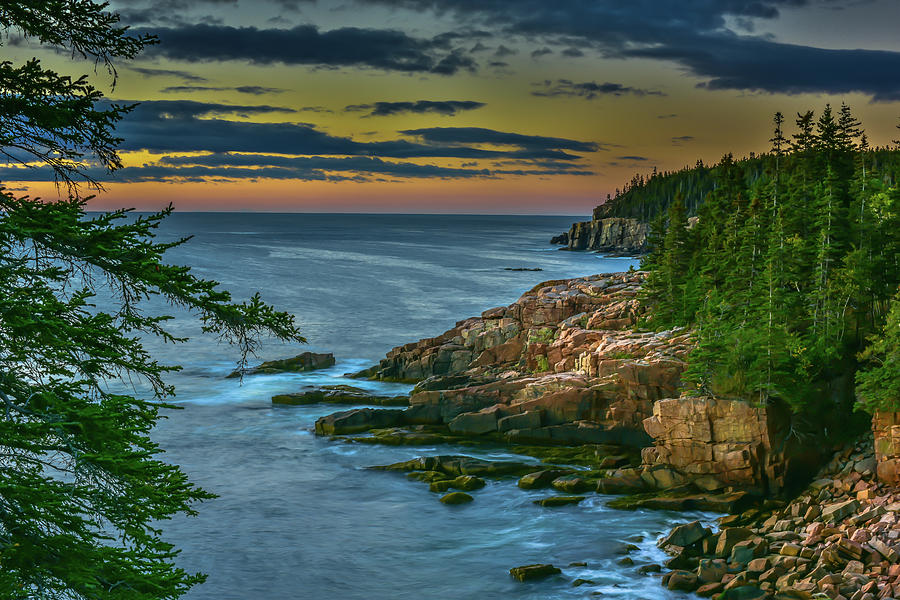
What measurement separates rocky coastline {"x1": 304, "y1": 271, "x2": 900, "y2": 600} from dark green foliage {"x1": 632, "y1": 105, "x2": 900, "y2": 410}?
173 cm

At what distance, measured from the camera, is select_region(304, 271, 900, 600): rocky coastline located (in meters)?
24.2

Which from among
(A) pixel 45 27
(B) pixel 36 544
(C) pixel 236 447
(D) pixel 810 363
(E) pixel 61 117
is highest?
(A) pixel 45 27

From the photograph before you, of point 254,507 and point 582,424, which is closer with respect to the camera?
point 254,507

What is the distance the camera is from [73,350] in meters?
9.71

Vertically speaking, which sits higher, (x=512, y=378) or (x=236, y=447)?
(x=512, y=378)

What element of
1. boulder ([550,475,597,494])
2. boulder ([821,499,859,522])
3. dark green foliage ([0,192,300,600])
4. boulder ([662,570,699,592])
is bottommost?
boulder ([550,475,597,494])

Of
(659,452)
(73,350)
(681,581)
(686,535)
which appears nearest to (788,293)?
(659,452)

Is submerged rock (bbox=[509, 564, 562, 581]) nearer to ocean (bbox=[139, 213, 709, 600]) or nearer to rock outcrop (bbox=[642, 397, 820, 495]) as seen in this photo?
ocean (bbox=[139, 213, 709, 600])

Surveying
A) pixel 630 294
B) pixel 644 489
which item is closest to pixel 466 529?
pixel 644 489

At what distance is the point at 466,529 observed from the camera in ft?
102

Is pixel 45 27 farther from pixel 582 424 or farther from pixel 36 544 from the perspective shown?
pixel 582 424

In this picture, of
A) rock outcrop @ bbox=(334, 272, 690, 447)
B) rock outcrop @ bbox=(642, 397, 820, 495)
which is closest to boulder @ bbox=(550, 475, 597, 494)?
rock outcrop @ bbox=(642, 397, 820, 495)

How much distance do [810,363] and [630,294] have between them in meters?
21.0

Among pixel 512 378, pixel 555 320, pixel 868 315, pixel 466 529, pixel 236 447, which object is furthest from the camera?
pixel 555 320
